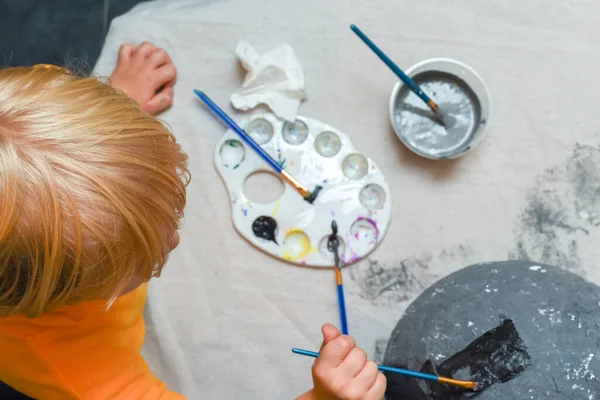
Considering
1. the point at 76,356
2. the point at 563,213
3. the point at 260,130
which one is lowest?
the point at 76,356

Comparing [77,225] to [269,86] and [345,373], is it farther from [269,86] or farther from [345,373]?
[269,86]

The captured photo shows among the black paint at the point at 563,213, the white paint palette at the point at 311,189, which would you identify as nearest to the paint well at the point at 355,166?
the white paint palette at the point at 311,189

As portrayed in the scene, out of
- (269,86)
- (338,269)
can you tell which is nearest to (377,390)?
(338,269)

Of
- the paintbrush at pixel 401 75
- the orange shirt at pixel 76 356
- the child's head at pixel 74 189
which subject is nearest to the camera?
the child's head at pixel 74 189

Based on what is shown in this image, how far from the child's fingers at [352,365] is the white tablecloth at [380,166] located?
0.21 meters

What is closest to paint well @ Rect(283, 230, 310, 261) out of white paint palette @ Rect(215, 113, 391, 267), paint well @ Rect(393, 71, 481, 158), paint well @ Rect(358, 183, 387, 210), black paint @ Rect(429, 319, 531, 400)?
white paint palette @ Rect(215, 113, 391, 267)

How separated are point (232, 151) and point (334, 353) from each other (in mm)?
375

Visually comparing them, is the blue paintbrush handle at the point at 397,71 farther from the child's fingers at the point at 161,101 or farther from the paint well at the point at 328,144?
the child's fingers at the point at 161,101

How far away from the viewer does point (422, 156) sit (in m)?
0.86

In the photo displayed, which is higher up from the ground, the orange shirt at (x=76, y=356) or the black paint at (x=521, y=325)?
the black paint at (x=521, y=325)

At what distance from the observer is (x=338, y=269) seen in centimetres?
83

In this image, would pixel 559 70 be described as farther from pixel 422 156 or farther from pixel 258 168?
pixel 258 168

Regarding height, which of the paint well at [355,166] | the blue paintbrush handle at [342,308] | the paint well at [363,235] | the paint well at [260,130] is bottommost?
the blue paintbrush handle at [342,308]

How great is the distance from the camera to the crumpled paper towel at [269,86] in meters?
0.88
